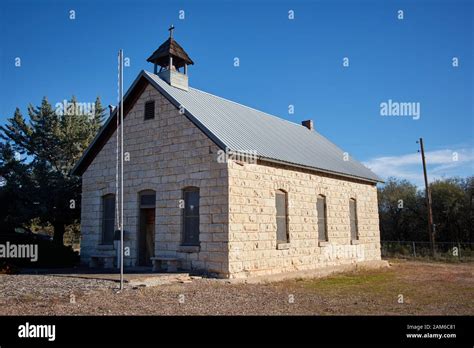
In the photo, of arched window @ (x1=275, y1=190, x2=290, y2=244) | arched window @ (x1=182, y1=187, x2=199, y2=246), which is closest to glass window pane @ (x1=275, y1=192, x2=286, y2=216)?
arched window @ (x1=275, y1=190, x2=290, y2=244)

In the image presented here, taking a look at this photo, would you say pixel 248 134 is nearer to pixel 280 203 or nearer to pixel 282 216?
pixel 280 203

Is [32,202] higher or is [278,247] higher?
[32,202]

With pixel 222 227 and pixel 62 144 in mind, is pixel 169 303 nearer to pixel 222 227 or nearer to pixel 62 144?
pixel 222 227

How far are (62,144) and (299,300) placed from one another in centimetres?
2152

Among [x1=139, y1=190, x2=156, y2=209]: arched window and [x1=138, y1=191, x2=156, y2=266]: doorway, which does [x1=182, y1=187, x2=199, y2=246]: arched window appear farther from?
[x1=138, y1=191, x2=156, y2=266]: doorway

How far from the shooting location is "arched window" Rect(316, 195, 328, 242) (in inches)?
728

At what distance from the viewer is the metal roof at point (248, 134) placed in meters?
15.2

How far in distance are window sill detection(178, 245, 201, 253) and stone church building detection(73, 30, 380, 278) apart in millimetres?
33

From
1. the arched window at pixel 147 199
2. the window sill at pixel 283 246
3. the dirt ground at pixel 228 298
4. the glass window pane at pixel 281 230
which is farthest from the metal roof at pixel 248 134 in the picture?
the dirt ground at pixel 228 298

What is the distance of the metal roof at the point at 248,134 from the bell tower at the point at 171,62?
0.48 m

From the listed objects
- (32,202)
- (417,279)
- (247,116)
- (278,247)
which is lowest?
(417,279)

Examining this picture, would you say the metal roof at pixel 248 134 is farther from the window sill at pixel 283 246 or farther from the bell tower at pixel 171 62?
the window sill at pixel 283 246
